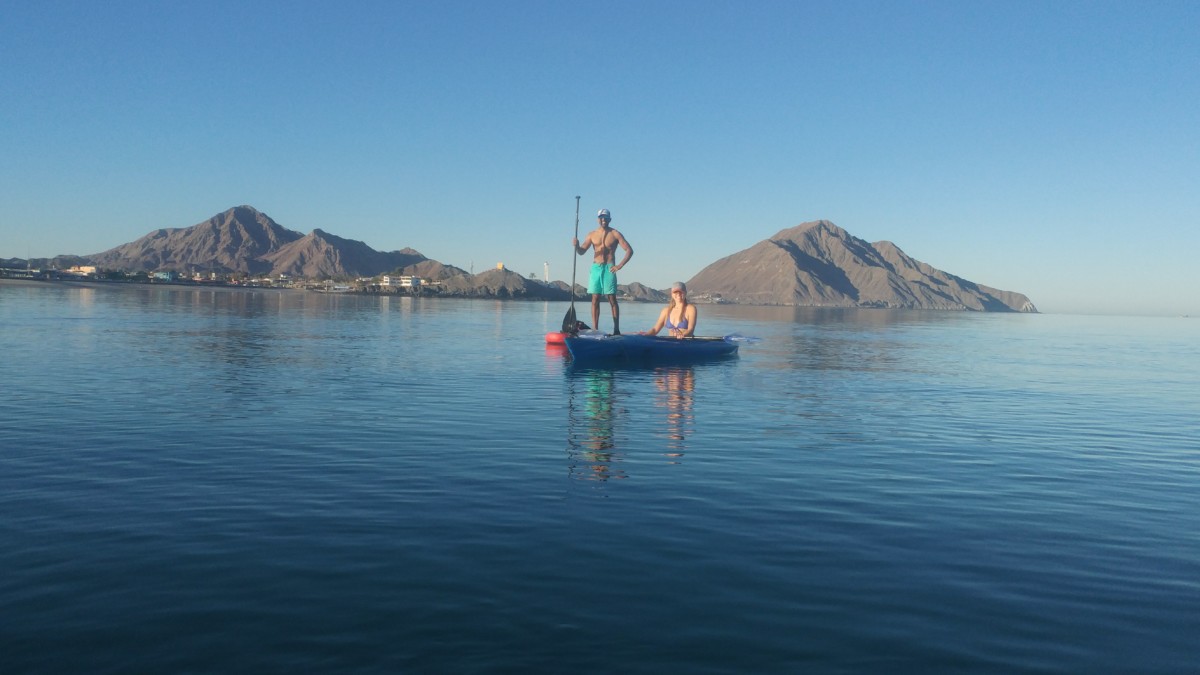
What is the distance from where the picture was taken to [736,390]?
24.4 meters

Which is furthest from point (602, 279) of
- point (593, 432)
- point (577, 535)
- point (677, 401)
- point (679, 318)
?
point (577, 535)

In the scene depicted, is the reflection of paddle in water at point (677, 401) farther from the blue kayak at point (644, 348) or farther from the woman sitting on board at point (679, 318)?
the woman sitting on board at point (679, 318)

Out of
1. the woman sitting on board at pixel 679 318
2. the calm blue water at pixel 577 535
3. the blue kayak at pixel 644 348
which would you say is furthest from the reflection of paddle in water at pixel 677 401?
the woman sitting on board at pixel 679 318

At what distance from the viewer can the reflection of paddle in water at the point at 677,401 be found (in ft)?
50.2

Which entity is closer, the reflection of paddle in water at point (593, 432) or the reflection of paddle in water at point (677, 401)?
the reflection of paddle in water at point (593, 432)

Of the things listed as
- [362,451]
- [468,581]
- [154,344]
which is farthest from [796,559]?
[154,344]

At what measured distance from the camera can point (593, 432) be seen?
633 inches

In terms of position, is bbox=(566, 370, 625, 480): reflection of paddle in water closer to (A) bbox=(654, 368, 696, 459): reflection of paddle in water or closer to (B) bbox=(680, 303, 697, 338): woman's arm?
(A) bbox=(654, 368, 696, 459): reflection of paddle in water

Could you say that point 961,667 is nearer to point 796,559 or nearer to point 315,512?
point 796,559

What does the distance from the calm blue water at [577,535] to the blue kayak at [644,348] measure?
827 cm

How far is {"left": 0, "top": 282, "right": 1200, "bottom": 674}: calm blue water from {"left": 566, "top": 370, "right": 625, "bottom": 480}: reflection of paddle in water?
11 cm

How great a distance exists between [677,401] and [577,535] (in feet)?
41.5

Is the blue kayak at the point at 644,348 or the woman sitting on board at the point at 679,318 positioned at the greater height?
the woman sitting on board at the point at 679,318

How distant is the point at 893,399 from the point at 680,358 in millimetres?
10630
